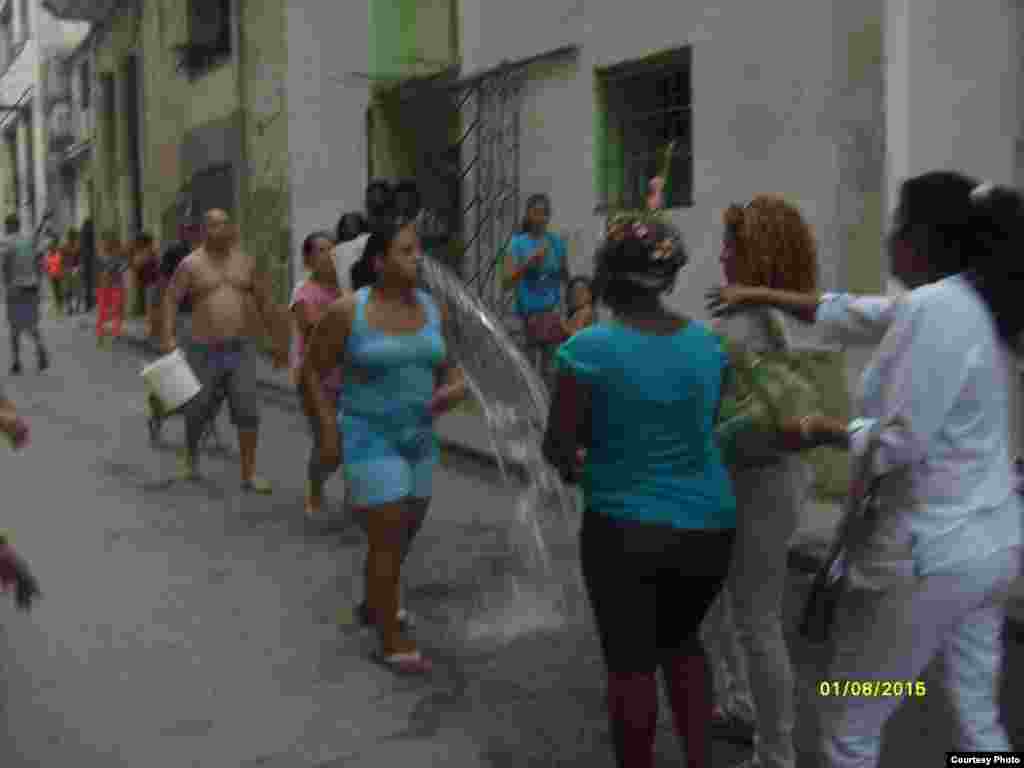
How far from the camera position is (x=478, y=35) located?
13266mm

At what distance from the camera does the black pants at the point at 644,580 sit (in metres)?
3.47

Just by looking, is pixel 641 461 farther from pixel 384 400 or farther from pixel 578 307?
pixel 578 307

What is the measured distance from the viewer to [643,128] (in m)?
11.2

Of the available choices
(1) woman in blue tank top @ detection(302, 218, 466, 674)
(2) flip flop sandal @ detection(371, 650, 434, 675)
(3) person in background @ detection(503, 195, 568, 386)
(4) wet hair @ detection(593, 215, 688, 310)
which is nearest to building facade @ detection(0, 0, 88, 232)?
(3) person in background @ detection(503, 195, 568, 386)

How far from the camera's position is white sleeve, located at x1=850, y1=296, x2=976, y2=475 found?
9.78ft

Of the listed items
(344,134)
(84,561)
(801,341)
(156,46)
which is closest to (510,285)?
(801,341)

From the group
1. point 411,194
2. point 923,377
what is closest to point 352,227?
point 923,377

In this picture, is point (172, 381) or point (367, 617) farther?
point (172, 381)

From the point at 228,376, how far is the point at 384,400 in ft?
12.9

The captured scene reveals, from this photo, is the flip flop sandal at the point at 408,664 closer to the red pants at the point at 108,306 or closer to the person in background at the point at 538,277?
the person in background at the point at 538,277

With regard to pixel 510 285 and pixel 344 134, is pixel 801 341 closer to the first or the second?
→ pixel 510 285

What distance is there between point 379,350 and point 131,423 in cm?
733

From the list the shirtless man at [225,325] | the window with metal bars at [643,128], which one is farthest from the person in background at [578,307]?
the shirtless man at [225,325]
